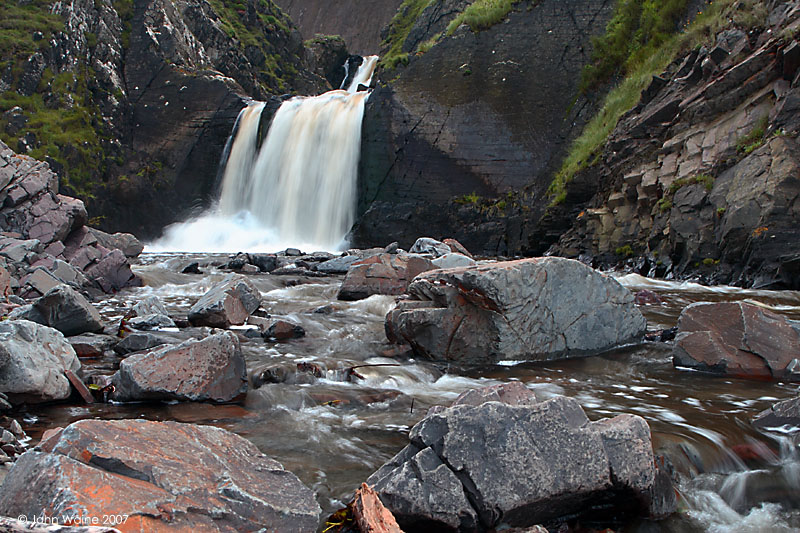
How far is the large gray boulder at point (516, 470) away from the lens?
2926 millimetres

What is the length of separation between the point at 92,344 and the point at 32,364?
2014 millimetres

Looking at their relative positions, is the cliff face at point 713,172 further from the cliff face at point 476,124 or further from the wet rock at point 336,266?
the wet rock at point 336,266

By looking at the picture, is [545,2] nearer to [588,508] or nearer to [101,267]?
[101,267]

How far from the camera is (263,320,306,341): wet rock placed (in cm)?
775

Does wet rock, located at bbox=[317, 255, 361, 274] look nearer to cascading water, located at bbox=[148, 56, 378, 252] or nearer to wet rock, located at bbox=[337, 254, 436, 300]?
wet rock, located at bbox=[337, 254, 436, 300]

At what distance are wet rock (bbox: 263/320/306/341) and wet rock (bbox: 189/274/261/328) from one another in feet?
3.02

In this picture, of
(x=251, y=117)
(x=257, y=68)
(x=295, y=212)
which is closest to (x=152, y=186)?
(x=251, y=117)

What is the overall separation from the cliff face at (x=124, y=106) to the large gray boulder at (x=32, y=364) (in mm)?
26396

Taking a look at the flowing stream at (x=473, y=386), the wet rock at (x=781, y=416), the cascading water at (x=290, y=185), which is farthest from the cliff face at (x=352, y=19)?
the wet rock at (x=781, y=416)

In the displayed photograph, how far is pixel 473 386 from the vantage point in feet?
19.0

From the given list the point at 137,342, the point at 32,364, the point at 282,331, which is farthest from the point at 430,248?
the point at 32,364

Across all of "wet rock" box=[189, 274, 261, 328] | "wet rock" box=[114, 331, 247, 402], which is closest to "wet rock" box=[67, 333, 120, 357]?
"wet rock" box=[189, 274, 261, 328]

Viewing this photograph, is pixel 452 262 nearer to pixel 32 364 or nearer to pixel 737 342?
pixel 737 342

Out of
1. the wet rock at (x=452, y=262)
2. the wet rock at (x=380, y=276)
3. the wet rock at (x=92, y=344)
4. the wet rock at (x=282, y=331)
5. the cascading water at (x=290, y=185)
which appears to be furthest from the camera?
the cascading water at (x=290, y=185)
